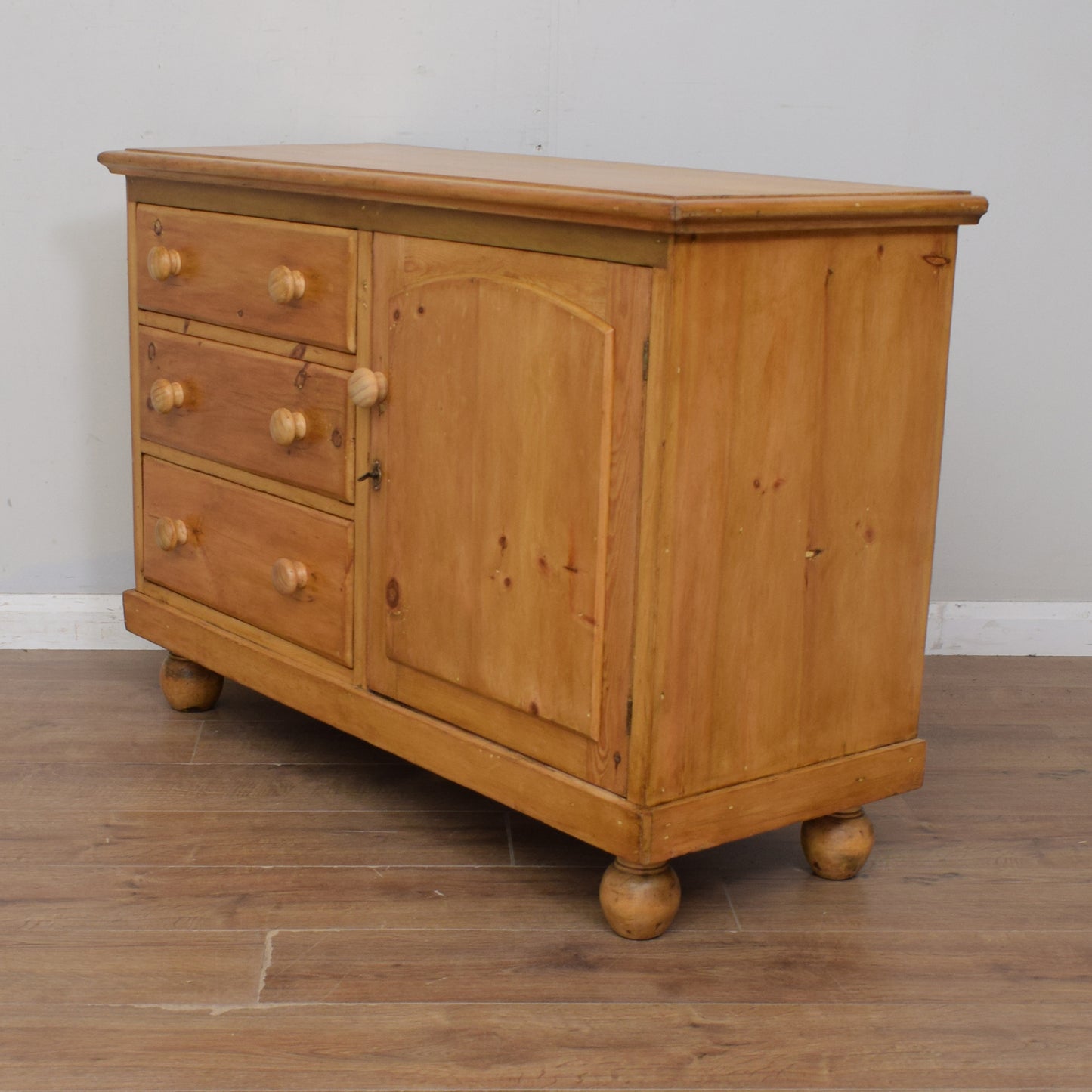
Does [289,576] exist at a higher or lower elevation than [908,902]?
higher

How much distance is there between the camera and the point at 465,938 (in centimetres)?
167

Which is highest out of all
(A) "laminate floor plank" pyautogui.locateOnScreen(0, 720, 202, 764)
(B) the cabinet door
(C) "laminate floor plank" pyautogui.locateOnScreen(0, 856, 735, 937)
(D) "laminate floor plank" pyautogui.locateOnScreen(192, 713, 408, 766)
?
(B) the cabinet door

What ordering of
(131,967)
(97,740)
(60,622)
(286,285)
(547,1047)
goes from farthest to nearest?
(60,622)
(97,740)
(286,285)
(131,967)
(547,1047)

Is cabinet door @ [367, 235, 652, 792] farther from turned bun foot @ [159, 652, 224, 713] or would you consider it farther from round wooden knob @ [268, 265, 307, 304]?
turned bun foot @ [159, 652, 224, 713]

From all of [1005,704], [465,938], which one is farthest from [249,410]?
[1005,704]

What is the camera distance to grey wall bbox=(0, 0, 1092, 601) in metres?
2.44

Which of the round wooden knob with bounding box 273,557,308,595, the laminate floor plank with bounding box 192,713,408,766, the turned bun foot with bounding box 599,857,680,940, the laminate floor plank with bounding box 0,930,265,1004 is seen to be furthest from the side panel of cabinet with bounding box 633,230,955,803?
the laminate floor plank with bounding box 192,713,408,766

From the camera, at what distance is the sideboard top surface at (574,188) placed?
145 cm

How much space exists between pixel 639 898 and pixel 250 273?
925 millimetres

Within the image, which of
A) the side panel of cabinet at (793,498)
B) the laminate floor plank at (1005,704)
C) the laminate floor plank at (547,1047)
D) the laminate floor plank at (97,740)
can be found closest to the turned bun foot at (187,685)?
the laminate floor plank at (97,740)

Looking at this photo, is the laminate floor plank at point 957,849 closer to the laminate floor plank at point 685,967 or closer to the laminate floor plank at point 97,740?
the laminate floor plank at point 685,967

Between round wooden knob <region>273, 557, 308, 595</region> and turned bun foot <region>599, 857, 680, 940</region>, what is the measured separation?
568mm

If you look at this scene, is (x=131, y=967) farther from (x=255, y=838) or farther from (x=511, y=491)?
(x=511, y=491)

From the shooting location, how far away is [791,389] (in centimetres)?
157
